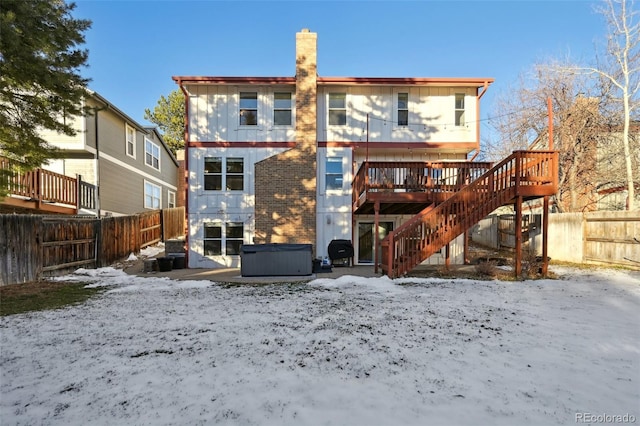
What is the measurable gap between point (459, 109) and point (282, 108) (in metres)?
7.34

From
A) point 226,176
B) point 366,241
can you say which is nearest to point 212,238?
point 226,176

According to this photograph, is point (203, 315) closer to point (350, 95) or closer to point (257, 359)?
point (257, 359)

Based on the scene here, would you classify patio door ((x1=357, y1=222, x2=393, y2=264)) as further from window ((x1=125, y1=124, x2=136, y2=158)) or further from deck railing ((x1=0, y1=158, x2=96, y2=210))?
window ((x1=125, y1=124, x2=136, y2=158))

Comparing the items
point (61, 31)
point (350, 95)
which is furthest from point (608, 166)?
point (61, 31)

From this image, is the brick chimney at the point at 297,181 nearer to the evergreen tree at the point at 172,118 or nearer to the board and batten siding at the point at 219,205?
the board and batten siding at the point at 219,205

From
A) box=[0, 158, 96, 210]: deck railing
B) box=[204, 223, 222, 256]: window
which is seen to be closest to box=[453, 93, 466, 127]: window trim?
box=[204, 223, 222, 256]: window

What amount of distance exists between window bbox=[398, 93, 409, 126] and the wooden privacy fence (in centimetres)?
1282

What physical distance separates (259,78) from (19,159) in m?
8.03

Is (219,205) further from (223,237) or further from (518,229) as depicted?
(518,229)

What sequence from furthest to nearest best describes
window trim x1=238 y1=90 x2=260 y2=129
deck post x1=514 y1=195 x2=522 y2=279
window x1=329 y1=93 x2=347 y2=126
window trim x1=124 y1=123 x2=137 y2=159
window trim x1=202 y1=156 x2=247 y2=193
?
1. window trim x1=124 y1=123 x2=137 y2=159
2. window x1=329 y1=93 x2=347 y2=126
3. window trim x1=238 y1=90 x2=260 y2=129
4. window trim x1=202 y1=156 x2=247 y2=193
5. deck post x1=514 y1=195 x2=522 y2=279

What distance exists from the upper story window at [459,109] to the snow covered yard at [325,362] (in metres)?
8.51

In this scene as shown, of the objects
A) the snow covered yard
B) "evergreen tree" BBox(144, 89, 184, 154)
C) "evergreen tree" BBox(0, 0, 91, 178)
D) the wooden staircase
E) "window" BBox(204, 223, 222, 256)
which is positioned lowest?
the snow covered yard

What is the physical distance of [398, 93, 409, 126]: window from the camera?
13156mm

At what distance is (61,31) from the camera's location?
731 cm
